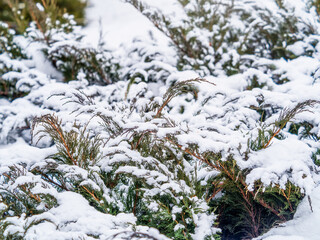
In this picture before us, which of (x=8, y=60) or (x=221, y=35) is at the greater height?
(x=221, y=35)

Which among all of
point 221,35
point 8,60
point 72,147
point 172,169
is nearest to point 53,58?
point 8,60

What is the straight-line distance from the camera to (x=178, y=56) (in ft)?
10.7

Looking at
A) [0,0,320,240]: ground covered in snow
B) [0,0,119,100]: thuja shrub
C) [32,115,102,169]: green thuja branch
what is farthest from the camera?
[0,0,119,100]: thuja shrub

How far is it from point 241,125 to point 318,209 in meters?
0.63

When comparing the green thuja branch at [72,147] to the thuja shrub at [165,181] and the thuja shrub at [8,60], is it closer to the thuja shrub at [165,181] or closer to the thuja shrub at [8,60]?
the thuja shrub at [165,181]

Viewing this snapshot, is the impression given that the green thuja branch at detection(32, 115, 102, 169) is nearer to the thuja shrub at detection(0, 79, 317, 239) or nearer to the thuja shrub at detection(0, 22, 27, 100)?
the thuja shrub at detection(0, 79, 317, 239)

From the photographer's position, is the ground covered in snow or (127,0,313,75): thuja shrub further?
(127,0,313,75): thuja shrub

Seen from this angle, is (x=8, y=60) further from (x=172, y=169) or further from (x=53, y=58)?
(x=172, y=169)

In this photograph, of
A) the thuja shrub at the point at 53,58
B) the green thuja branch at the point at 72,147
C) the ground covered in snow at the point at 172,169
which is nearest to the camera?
the ground covered in snow at the point at 172,169

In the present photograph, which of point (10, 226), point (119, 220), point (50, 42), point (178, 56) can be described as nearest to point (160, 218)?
point (119, 220)

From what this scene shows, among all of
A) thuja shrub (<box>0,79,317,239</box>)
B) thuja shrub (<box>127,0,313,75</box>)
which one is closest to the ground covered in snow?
thuja shrub (<box>0,79,317,239</box>)

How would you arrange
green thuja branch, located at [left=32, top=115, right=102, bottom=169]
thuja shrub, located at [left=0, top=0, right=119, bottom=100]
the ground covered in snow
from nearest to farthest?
the ground covered in snow → green thuja branch, located at [left=32, top=115, right=102, bottom=169] → thuja shrub, located at [left=0, top=0, right=119, bottom=100]

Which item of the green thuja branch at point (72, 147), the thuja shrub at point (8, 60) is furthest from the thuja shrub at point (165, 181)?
the thuja shrub at point (8, 60)

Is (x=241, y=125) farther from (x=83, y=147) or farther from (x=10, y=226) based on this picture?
(x=10, y=226)
